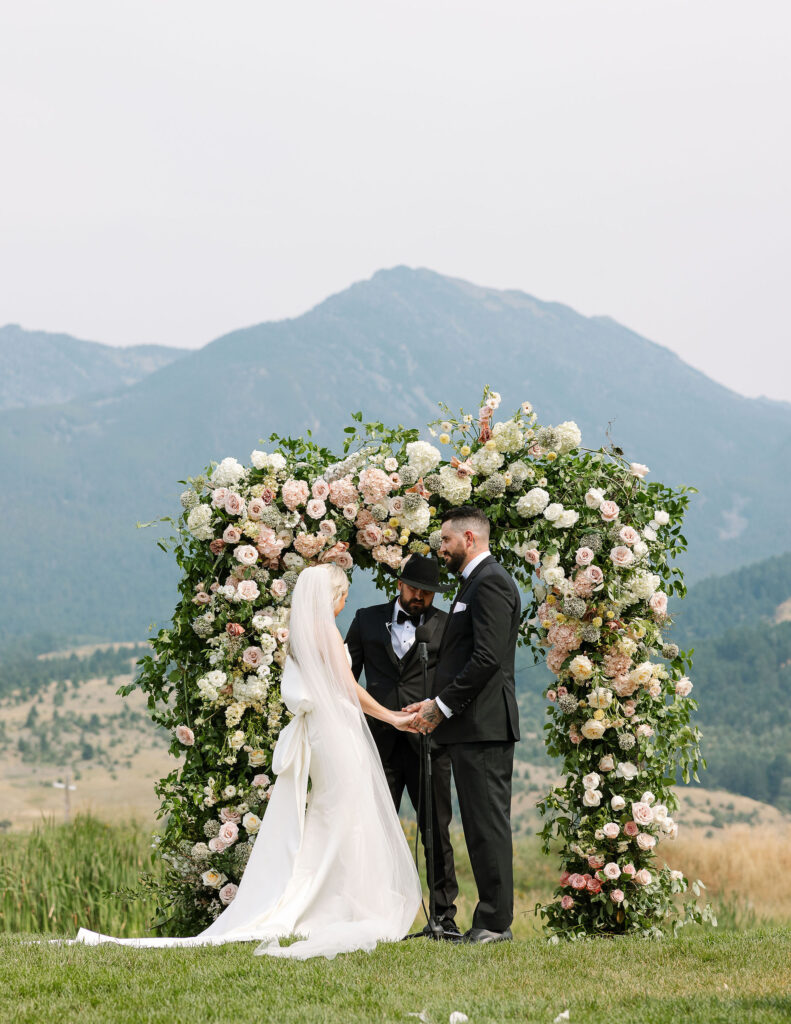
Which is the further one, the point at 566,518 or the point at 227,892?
the point at 227,892

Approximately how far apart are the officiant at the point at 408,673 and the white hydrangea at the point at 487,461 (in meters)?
0.88

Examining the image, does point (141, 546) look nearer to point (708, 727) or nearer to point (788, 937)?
point (708, 727)

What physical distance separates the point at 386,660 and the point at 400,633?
20 centimetres

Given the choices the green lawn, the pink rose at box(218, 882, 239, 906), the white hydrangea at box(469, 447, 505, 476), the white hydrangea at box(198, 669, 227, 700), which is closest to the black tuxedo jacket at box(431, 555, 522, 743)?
the green lawn

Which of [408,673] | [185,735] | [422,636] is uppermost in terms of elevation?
[422,636]

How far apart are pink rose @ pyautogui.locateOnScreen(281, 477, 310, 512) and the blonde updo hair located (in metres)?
1.18

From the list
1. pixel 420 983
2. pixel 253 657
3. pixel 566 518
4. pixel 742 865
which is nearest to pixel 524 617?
pixel 566 518

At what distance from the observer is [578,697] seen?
7.71m

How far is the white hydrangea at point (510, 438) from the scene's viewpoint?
787 cm

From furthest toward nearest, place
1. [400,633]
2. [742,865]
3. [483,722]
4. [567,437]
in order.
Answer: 1. [742,865]
2. [567,437]
3. [400,633]
4. [483,722]

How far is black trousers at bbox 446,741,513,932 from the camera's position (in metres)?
6.50

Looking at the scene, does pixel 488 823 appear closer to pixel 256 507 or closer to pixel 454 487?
pixel 454 487

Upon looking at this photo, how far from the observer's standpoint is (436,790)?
7344 mm

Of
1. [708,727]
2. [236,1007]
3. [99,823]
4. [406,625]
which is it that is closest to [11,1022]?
[236,1007]
